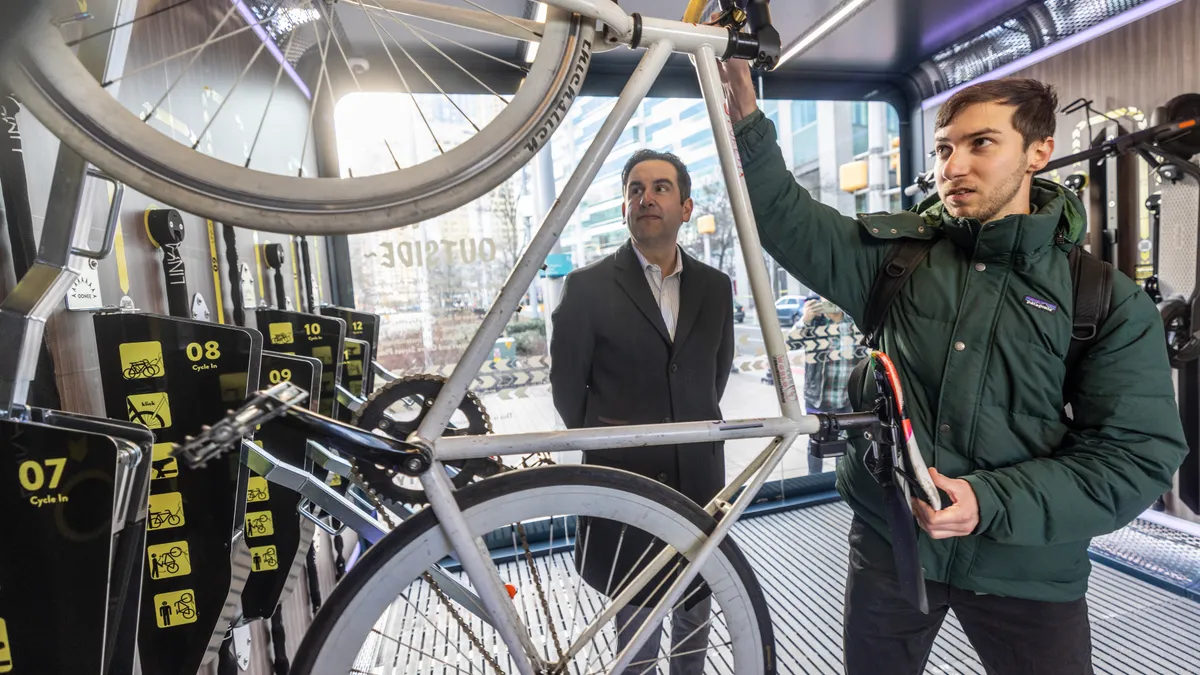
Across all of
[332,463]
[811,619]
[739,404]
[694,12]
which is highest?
[694,12]

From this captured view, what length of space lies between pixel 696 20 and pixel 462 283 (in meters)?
2.12

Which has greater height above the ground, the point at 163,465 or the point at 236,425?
the point at 236,425

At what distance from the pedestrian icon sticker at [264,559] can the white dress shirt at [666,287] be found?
1.05 meters

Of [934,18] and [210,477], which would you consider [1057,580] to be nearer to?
[210,477]

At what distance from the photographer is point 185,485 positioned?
0.97 meters

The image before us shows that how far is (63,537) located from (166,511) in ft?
1.18

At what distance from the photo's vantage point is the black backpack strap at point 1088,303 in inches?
38.8

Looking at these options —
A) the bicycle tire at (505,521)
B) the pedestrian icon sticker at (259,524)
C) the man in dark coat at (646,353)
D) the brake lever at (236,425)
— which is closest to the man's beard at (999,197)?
the man in dark coat at (646,353)

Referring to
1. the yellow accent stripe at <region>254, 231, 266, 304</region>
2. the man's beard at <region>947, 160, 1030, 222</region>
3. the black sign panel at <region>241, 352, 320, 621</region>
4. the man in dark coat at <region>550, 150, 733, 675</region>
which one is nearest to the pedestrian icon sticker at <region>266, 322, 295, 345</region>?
the yellow accent stripe at <region>254, 231, 266, 304</region>

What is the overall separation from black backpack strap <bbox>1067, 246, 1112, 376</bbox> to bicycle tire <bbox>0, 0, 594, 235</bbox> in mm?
937

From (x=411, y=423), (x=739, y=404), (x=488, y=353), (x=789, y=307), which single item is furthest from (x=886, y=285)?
(x=789, y=307)

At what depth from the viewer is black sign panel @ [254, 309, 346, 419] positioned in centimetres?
152

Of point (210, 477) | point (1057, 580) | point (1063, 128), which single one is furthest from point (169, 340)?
point (1063, 128)

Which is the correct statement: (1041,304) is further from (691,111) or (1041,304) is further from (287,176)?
(691,111)
